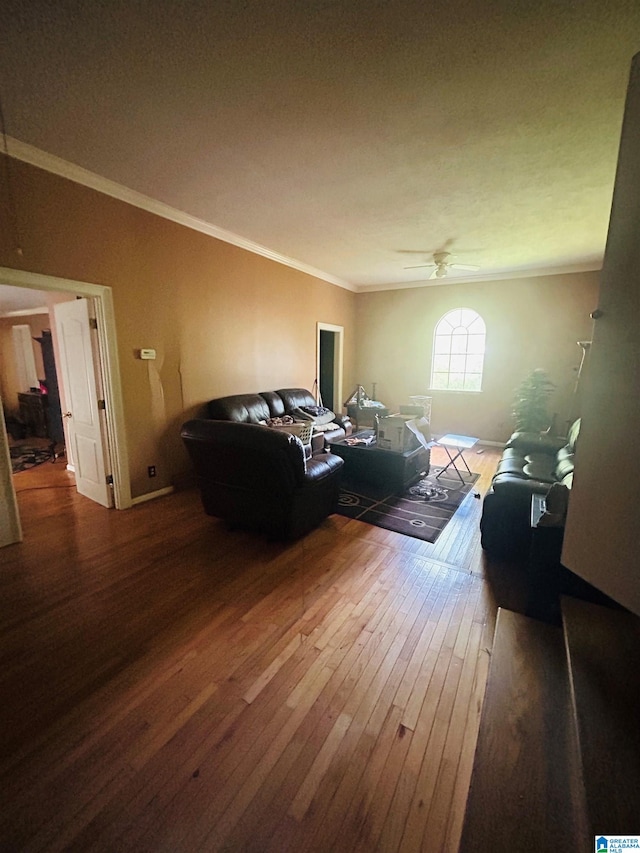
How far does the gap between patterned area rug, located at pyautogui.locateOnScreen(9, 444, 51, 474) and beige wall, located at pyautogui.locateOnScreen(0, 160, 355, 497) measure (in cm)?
241

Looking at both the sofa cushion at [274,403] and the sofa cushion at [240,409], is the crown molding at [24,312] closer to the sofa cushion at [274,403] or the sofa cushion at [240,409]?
the sofa cushion at [240,409]

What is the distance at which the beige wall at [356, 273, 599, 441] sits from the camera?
5.55m

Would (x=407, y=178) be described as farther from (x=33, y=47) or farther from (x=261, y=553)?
(x=261, y=553)

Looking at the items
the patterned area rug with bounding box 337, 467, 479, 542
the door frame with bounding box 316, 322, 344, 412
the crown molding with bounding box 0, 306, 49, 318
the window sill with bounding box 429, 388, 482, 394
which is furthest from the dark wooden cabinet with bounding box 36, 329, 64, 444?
the window sill with bounding box 429, 388, 482, 394

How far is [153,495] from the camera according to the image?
12.1ft

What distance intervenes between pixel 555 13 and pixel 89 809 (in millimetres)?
3575

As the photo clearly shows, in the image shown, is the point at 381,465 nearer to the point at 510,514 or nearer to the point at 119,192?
the point at 510,514

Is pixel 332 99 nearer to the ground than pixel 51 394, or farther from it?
farther from it

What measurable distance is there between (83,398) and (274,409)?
89.5 inches

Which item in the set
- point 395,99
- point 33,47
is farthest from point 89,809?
point 395,99

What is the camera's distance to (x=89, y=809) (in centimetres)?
115

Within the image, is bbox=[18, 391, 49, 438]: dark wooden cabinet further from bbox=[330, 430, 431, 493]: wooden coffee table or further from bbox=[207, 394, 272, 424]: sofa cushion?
bbox=[330, 430, 431, 493]: wooden coffee table

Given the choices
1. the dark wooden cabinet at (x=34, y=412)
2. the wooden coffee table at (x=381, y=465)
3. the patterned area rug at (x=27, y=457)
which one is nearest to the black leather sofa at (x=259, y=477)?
the wooden coffee table at (x=381, y=465)

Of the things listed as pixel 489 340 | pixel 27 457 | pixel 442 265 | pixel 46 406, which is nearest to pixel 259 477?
pixel 442 265
